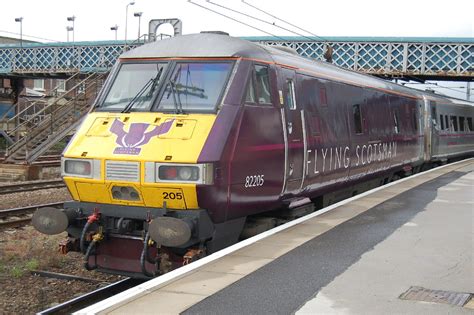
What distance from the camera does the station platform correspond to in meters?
4.77

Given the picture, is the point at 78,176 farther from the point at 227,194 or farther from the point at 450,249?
the point at 450,249

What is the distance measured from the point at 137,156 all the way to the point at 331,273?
2.54 m

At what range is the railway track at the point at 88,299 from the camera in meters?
6.45

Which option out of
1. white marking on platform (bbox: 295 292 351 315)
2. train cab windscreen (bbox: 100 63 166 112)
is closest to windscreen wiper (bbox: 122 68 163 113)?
train cab windscreen (bbox: 100 63 166 112)

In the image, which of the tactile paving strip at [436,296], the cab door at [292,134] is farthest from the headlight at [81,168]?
the tactile paving strip at [436,296]

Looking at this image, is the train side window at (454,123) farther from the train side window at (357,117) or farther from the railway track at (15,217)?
the railway track at (15,217)

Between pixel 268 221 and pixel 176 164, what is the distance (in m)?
2.35

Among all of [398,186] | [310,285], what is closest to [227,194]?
[310,285]

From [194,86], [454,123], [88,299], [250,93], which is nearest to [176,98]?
[194,86]

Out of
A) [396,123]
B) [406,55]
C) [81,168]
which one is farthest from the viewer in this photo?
[406,55]

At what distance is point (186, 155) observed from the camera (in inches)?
248

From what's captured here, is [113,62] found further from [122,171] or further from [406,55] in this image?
[122,171]

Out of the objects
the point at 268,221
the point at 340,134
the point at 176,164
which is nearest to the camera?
the point at 176,164

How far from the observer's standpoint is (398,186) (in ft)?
43.5
